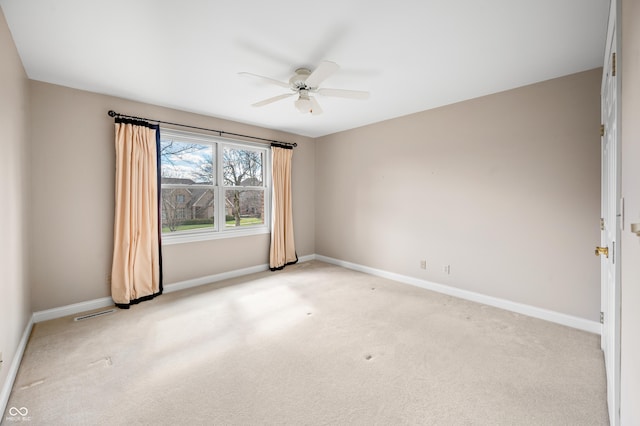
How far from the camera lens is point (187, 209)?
400 centimetres

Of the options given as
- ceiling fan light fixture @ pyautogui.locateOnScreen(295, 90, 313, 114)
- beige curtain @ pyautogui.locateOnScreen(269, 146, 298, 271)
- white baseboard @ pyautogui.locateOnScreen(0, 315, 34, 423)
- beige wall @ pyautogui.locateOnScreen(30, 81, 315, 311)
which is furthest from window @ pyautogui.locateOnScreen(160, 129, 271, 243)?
ceiling fan light fixture @ pyautogui.locateOnScreen(295, 90, 313, 114)

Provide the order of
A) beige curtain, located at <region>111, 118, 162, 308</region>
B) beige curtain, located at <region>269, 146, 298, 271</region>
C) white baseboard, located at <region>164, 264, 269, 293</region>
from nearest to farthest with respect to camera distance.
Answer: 1. beige curtain, located at <region>111, 118, 162, 308</region>
2. white baseboard, located at <region>164, 264, 269, 293</region>
3. beige curtain, located at <region>269, 146, 298, 271</region>

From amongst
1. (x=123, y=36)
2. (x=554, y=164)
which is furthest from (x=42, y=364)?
(x=554, y=164)

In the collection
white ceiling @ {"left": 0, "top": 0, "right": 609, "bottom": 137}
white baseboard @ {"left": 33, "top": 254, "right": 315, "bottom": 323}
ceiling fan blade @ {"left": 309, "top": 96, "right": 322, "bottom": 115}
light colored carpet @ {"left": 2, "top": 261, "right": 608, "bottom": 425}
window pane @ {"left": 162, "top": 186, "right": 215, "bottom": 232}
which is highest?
white ceiling @ {"left": 0, "top": 0, "right": 609, "bottom": 137}

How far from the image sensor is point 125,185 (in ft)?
10.8

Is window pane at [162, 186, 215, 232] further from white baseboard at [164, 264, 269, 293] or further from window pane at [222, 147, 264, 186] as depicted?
white baseboard at [164, 264, 269, 293]

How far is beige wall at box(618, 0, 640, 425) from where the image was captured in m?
0.89

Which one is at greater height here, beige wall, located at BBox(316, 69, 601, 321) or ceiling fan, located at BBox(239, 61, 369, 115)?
ceiling fan, located at BBox(239, 61, 369, 115)

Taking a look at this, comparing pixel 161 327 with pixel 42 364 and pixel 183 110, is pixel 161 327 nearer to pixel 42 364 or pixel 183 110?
pixel 42 364

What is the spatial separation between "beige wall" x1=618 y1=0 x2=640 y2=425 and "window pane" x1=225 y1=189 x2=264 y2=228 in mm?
4273

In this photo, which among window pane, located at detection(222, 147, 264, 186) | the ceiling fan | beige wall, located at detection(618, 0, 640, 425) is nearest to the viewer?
beige wall, located at detection(618, 0, 640, 425)

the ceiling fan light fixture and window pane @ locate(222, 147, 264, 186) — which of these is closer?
the ceiling fan light fixture

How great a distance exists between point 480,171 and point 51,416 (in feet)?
14.1

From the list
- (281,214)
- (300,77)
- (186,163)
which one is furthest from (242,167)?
(300,77)
